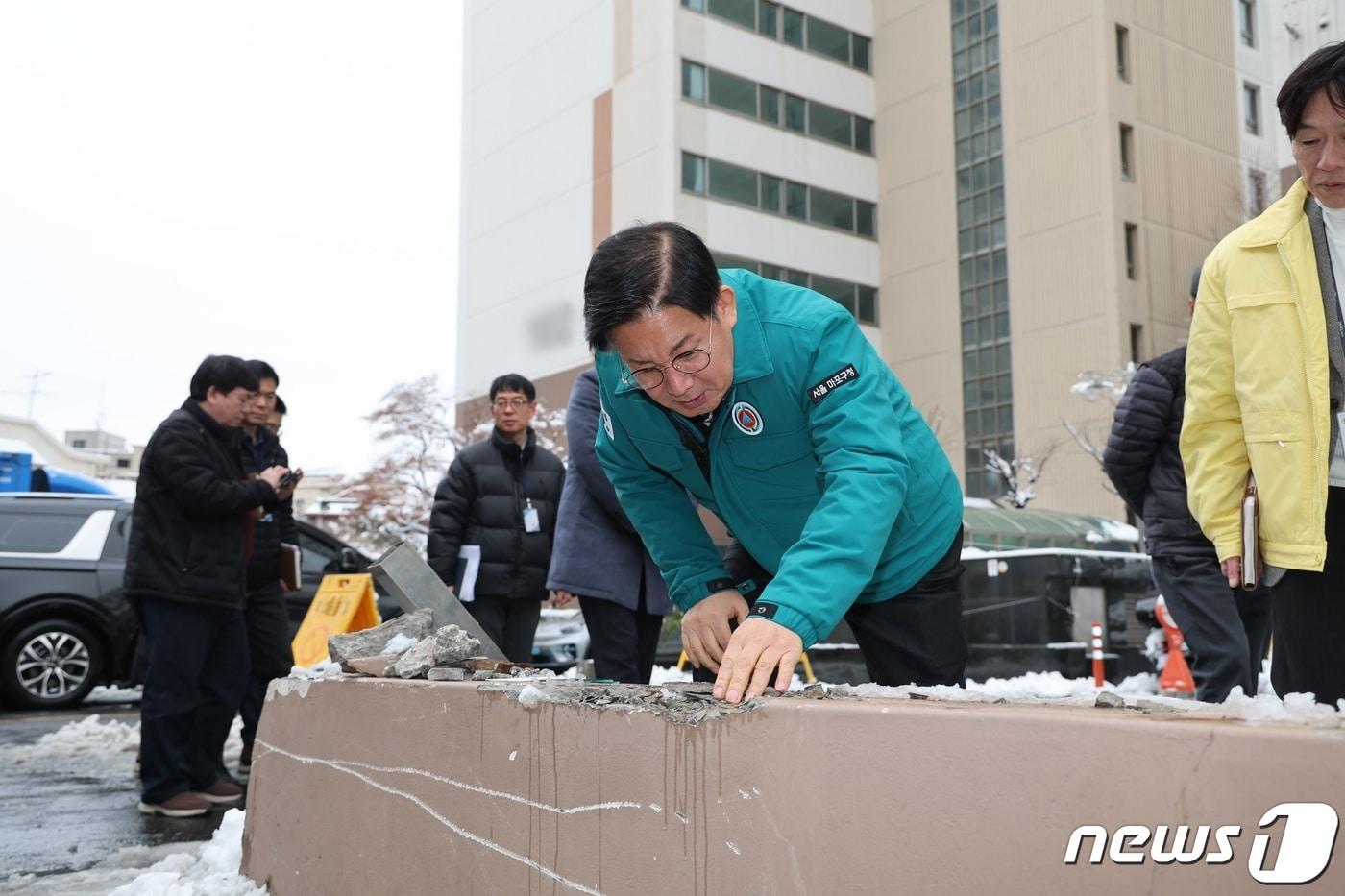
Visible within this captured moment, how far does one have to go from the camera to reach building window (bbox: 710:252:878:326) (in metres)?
30.7

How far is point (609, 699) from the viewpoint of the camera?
6.80ft

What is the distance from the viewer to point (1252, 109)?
109 feet

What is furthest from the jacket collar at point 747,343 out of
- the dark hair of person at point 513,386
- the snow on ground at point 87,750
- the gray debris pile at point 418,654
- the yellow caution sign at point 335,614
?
the snow on ground at point 87,750

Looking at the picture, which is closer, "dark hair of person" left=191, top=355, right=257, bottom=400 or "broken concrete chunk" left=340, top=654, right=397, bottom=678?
"broken concrete chunk" left=340, top=654, right=397, bottom=678

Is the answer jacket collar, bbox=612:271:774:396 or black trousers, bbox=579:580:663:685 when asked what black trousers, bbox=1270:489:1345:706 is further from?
black trousers, bbox=579:580:663:685

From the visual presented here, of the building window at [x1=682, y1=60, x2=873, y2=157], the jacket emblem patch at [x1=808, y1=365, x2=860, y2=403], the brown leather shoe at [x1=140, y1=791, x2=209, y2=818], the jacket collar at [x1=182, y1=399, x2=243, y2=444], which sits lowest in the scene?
the brown leather shoe at [x1=140, y1=791, x2=209, y2=818]

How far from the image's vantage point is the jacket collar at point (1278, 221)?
7.64ft

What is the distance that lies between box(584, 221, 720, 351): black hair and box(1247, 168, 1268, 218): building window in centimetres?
3209

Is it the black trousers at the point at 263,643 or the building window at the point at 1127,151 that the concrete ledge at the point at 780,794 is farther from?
the building window at the point at 1127,151

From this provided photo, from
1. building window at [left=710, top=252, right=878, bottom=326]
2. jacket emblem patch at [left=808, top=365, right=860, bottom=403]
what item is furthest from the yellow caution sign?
building window at [left=710, top=252, right=878, bottom=326]

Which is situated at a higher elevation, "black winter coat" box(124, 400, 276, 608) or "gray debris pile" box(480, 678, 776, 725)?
"black winter coat" box(124, 400, 276, 608)

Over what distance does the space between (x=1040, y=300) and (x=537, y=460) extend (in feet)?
89.6

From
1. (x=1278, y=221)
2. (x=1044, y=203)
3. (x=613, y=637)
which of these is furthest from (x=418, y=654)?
(x=1044, y=203)

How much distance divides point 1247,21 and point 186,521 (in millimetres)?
36853
